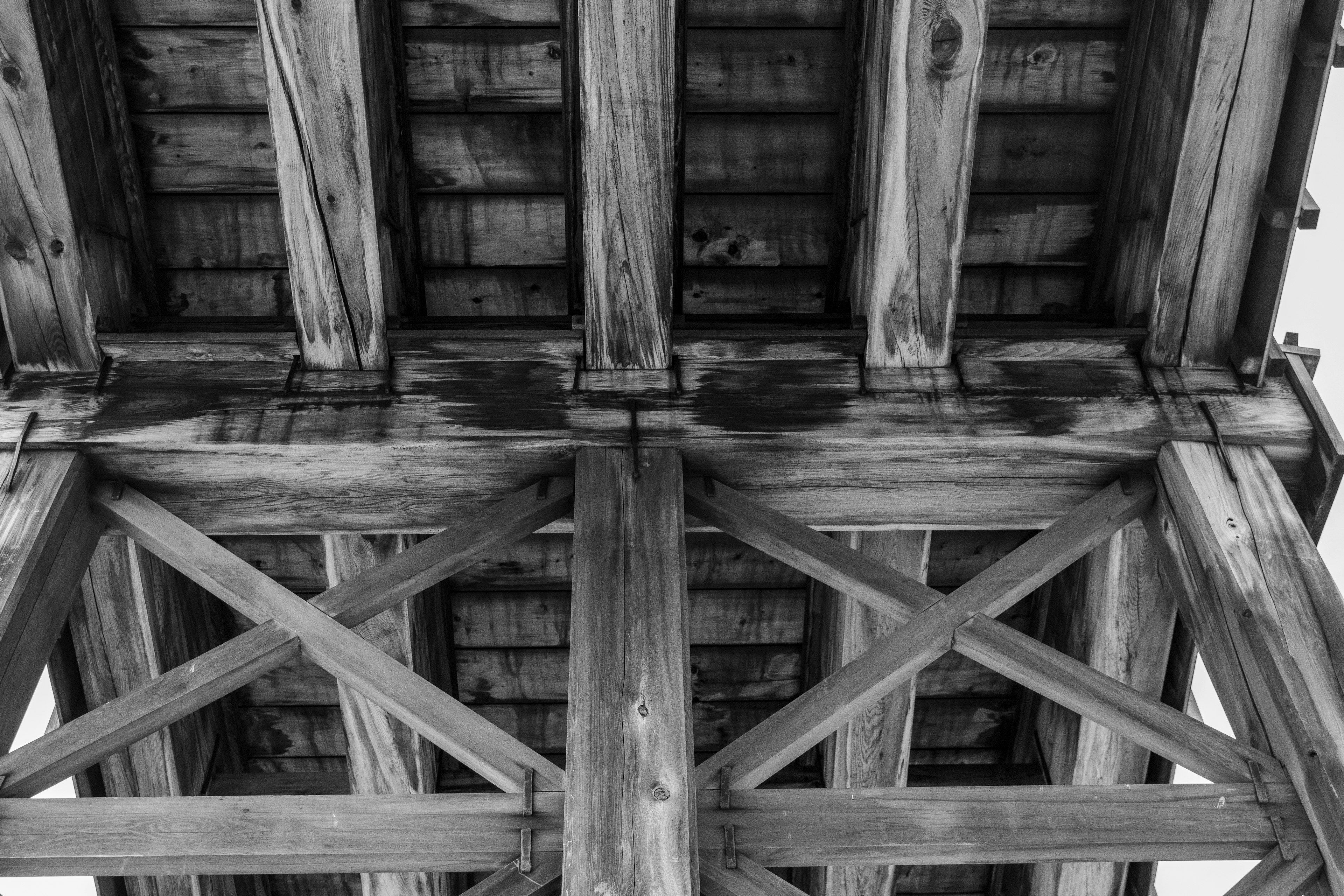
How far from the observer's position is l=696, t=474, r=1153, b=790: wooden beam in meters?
2.37

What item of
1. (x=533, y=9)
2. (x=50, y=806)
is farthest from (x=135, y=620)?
(x=533, y=9)

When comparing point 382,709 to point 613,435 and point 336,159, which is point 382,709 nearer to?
point 613,435

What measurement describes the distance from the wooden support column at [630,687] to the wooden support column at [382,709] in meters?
0.73

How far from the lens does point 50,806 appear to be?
227 cm

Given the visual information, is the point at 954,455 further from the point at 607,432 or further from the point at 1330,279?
the point at 1330,279

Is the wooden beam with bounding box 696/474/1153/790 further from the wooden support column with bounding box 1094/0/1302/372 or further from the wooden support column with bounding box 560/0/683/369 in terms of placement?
the wooden support column with bounding box 560/0/683/369

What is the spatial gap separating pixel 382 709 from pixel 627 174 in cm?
149

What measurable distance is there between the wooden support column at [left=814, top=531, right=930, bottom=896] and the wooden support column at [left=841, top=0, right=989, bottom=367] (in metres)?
0.54

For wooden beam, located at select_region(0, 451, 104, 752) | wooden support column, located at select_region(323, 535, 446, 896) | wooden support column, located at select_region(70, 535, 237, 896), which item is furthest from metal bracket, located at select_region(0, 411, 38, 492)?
wooden support column, located at select_region(323, 535, 446, 896)

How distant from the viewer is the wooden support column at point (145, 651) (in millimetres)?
3295

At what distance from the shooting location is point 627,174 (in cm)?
282

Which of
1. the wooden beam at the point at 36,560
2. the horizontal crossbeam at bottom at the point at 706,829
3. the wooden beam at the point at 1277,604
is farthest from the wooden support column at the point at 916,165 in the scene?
the wooden beam at the point at 36,560

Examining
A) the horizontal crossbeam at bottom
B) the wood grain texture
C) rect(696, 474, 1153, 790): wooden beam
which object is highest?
the wood grain texture

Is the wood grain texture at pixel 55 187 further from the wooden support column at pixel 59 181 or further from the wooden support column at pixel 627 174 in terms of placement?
the wooden support column at pixel 627 174
